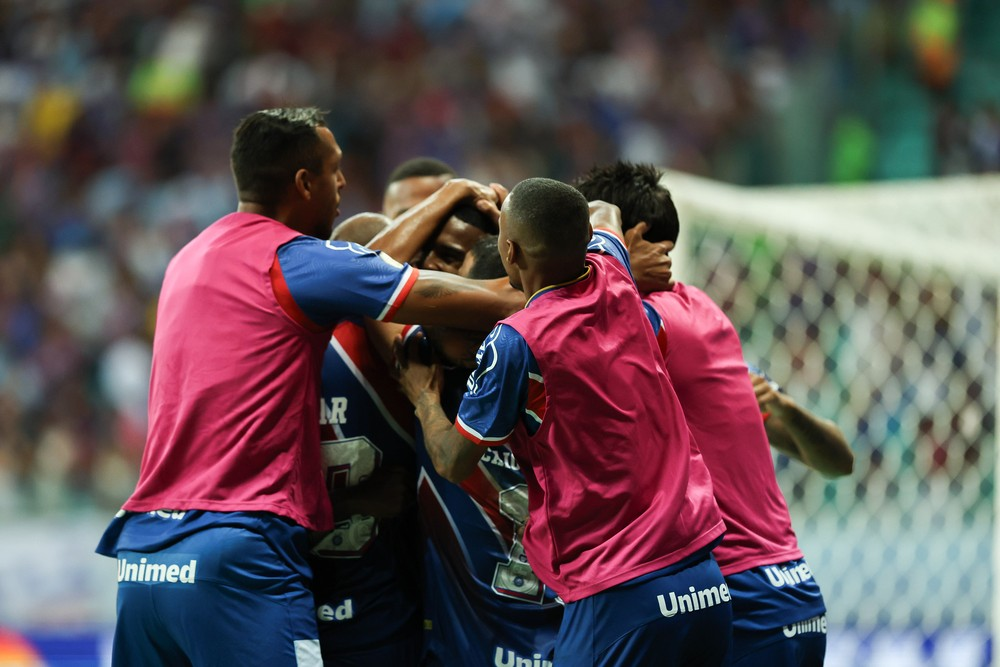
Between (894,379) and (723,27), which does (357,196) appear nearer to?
(723,27)

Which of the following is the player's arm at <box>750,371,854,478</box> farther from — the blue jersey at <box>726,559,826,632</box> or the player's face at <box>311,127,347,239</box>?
the player's face at <box>311,127,347,239</box>

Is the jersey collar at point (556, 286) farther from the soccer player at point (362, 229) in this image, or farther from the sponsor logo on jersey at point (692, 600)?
the soccer player at point (362, 229)

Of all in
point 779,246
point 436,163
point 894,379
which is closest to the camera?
point 436,163

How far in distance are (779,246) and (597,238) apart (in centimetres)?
338

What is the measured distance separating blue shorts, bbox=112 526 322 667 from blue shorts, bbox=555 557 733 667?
62cm

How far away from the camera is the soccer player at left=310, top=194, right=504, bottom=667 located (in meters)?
3.19

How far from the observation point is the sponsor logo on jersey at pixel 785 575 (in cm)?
298

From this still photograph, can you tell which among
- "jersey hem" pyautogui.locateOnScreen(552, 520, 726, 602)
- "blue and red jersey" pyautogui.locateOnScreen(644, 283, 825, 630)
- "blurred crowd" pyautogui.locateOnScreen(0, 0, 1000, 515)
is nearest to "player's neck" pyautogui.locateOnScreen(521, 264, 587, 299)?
"blue and red jersey" pyautogui.locateOnScreen(644, 283, 825, 630)

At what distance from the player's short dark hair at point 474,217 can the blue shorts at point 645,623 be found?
1.09m

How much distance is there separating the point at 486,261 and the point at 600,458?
28.2 inches

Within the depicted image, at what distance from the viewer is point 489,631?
10.4ft

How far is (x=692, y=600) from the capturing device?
259cm

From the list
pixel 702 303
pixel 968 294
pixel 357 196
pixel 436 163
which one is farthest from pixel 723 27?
pixel 702 303

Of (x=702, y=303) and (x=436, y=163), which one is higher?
(x=436, y=163)
